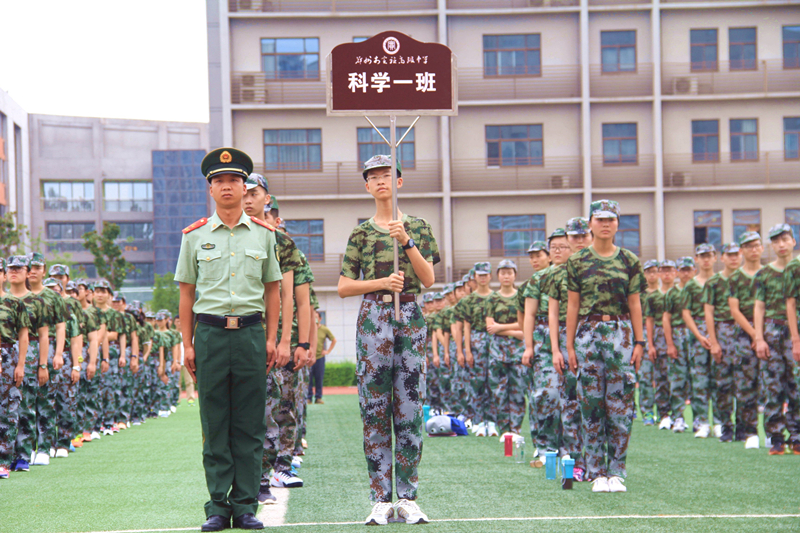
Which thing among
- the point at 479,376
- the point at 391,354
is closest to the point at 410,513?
the point at 391,354

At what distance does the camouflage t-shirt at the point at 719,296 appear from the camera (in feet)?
37.4

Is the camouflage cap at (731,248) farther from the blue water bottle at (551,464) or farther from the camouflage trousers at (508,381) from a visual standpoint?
the blue water bottle at (551,464)

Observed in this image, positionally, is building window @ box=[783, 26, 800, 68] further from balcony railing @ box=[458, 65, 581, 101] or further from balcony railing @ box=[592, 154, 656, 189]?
balcony railing @ box=[458, 65, 581, 101]

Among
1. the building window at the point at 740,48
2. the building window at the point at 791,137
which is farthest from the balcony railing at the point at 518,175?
the building window at the point at 791,137

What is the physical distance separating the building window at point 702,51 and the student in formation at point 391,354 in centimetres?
3255

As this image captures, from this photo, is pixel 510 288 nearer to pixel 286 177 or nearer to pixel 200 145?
pixel 286 177

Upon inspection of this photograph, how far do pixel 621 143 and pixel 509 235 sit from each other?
555 cm

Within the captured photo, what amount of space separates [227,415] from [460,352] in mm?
9783

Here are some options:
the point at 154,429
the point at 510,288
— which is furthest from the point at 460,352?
the point at 154,429

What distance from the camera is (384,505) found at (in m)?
5.97

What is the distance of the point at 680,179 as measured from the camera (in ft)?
117

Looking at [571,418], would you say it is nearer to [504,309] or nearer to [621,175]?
[504,309]

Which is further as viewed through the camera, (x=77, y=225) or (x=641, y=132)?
(x=77, y=225)

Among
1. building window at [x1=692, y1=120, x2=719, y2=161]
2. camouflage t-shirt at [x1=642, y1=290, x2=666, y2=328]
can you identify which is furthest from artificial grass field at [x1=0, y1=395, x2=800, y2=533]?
building window at [x1=692, y1=120, x2=719, y2=161]
